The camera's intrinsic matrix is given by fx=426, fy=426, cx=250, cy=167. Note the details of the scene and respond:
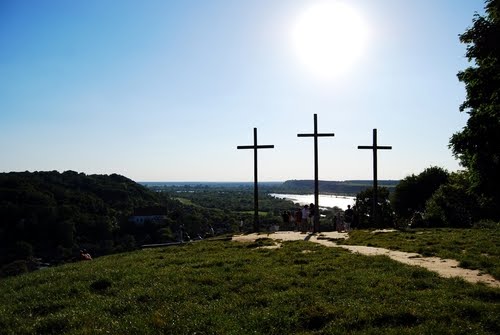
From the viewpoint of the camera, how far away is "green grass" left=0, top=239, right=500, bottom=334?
Result: 375 inches

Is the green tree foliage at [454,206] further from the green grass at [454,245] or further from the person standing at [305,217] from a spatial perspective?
the green grass at [454,245]

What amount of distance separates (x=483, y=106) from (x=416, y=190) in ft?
142

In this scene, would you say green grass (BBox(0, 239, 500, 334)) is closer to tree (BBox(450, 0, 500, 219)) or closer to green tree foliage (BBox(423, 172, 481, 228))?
tree (BBox(450, 0, 500, 219))

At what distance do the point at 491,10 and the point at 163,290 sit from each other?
15903 millimetres

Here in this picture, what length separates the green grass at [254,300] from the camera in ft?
31.2

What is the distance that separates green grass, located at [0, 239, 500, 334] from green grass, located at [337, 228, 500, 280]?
2689mm

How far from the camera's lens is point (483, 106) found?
19.8m

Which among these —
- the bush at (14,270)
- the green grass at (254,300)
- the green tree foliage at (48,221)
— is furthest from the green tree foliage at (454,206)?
the green tree foliage at (48,221)

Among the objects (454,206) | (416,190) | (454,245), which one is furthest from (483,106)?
(416,190)

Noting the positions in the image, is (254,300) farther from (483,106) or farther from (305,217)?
(305,217)

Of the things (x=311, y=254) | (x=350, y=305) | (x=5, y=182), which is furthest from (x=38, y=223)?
(x=350, y=305)

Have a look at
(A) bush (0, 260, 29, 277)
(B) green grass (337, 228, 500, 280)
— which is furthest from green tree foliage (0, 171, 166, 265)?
(B) green grass (337, 228, 500, 280)

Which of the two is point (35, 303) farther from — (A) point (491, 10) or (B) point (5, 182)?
(B) point (5, 182)

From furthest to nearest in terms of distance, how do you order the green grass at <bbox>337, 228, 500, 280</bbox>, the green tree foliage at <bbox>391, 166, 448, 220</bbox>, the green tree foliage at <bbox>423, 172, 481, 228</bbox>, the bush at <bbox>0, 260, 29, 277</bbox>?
the green tree foliage at <bbox>391, 166, 448, 220</bbox> < the green tree foliage at <bbox>423, 172, 481, 228</bbox> < the bush at <bbox>0, 260, 29, 277</bbox> < the green grass at <bbox>337, 228, 500, 280</bbox>
